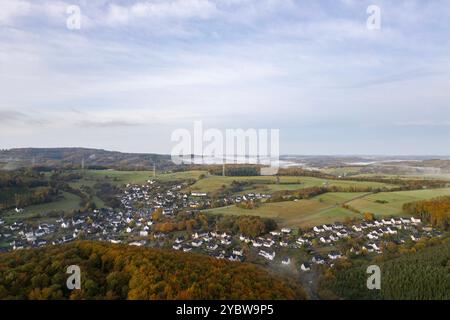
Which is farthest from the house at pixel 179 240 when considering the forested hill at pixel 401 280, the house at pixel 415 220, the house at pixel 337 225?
the house at pixel 415 220

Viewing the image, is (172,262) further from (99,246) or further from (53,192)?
(53,192)

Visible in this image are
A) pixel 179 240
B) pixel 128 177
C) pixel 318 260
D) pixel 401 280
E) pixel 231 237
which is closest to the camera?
pixel 401 280

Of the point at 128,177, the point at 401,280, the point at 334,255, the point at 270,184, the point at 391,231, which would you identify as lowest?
the point at 334,255

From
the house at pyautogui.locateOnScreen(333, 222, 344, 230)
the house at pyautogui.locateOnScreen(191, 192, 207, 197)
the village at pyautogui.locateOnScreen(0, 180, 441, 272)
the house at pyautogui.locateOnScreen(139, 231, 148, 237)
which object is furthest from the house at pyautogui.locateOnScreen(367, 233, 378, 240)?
the house at pyautogui.locateOnScreen(191, 192, 207, 197)

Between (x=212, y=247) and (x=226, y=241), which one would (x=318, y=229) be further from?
(x=212, y=247)

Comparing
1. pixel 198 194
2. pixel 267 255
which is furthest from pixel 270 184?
pixel 267 255

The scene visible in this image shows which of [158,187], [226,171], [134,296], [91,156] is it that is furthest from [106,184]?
[91,156]
